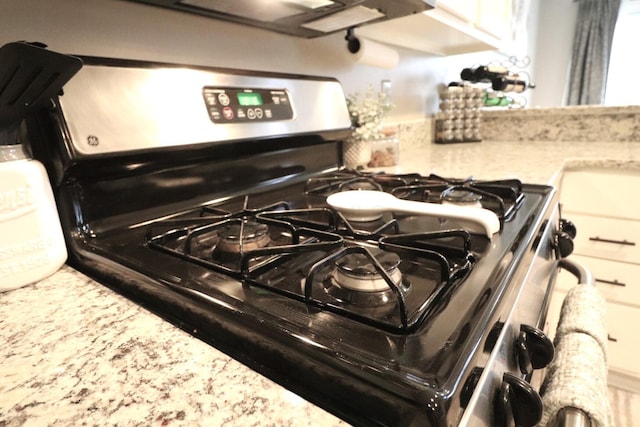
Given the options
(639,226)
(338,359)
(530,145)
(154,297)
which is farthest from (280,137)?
(530,145)

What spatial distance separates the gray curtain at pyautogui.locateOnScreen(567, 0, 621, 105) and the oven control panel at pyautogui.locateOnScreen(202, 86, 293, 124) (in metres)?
4.48

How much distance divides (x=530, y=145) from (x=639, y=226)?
61 cm

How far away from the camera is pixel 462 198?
0.69m

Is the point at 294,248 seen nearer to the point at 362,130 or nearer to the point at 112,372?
the point at 112,372

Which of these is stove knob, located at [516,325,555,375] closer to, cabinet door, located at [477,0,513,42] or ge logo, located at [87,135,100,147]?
ge logo, located at [87,135,100,147]

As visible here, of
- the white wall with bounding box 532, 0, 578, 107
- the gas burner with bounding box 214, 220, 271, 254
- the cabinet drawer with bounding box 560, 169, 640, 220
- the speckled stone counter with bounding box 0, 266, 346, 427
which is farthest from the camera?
the white wall with bounding box 532, 0, 578, 107

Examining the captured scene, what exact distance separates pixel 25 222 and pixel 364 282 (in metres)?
0.43

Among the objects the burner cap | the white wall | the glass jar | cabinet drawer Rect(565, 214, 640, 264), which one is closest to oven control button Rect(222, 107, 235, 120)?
the burner cap

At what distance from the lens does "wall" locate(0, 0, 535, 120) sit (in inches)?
23.6

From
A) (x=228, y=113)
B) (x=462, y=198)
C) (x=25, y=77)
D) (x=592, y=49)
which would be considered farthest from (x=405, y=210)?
(x=592, y=49)

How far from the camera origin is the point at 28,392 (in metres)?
0.30

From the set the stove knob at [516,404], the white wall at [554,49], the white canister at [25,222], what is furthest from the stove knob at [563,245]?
the white wall at [554,49]

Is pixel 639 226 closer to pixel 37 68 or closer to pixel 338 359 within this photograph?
pixel 338 359

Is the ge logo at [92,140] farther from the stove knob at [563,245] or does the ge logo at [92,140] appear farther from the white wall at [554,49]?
the white wall at [554,49]
